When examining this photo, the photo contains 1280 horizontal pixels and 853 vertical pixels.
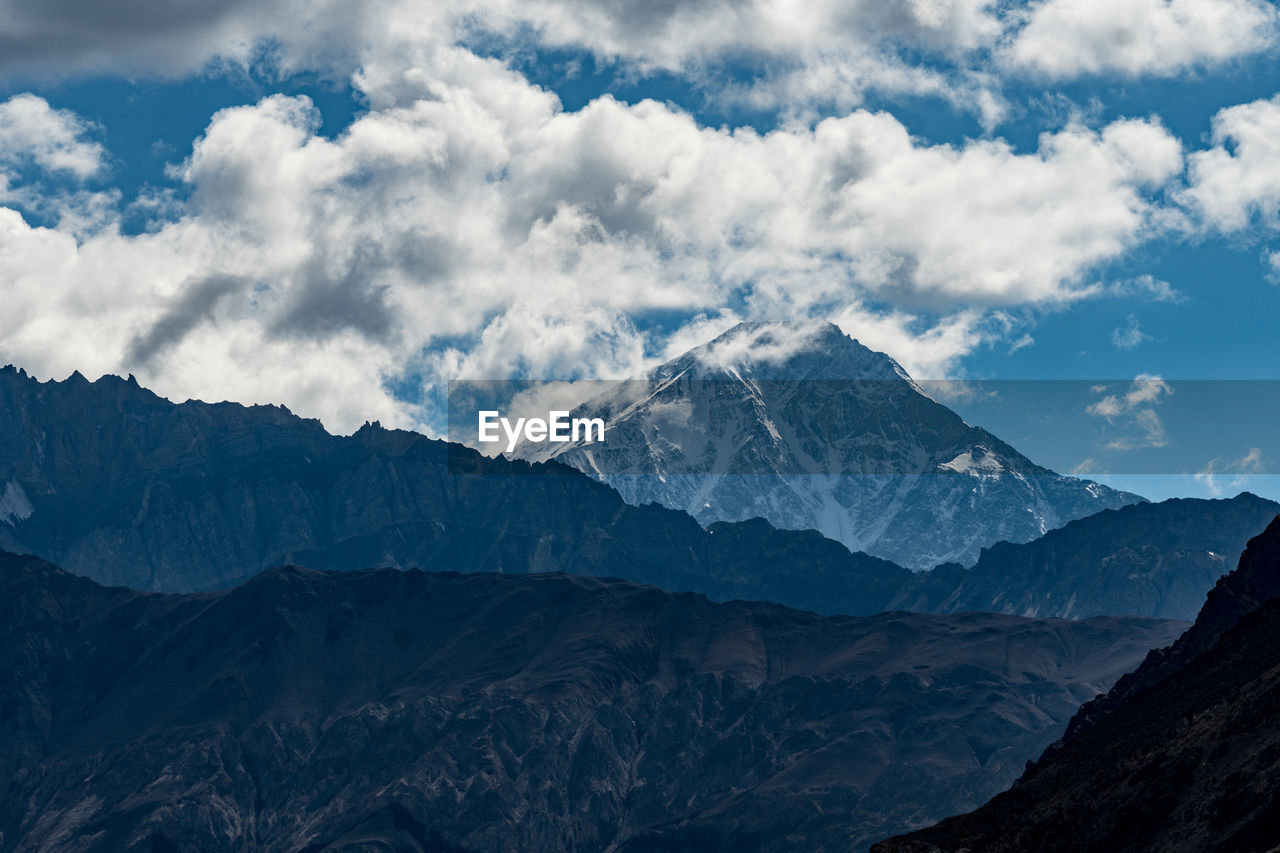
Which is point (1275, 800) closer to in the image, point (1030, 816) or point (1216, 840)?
point (1216, 840)

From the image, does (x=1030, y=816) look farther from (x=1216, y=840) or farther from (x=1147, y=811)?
(x=1216, y=840)

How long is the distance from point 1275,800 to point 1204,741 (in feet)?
88.0

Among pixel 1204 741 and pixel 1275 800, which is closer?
pixel 1275 800

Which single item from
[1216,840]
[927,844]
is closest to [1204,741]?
[1216,840]

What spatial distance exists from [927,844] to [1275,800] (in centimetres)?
3219

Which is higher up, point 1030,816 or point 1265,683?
point 1265,683

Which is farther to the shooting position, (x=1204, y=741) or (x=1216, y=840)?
(x=1204, y=741)

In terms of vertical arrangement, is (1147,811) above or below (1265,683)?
below

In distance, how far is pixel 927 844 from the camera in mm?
175625

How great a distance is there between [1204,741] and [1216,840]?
23501 millimetres

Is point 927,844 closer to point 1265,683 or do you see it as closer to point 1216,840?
point 1216,840

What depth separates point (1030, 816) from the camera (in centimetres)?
19212

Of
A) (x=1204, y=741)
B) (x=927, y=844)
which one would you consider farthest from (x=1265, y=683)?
(x=927, y=844)

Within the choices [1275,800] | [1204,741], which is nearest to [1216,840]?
[1275,800]
